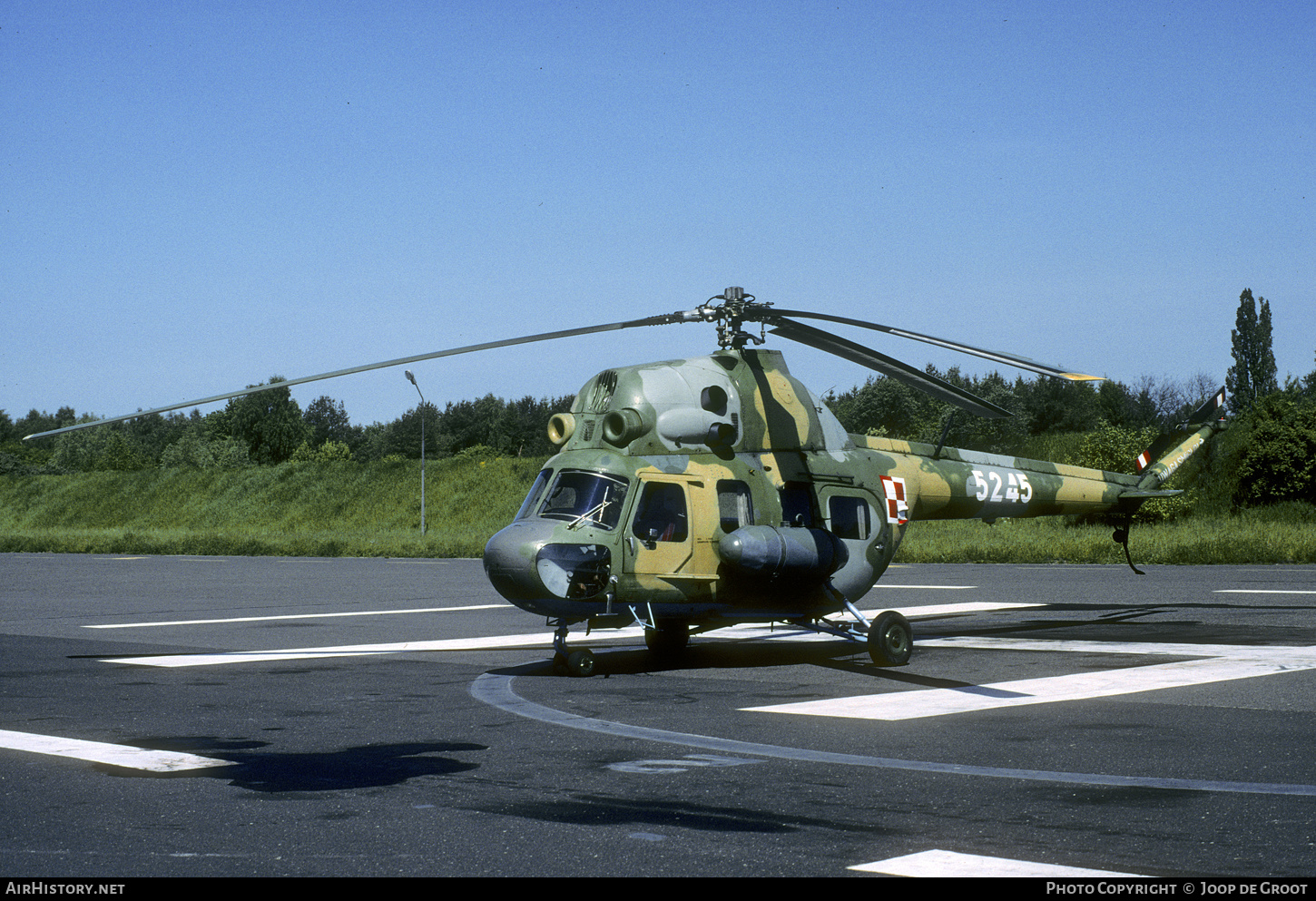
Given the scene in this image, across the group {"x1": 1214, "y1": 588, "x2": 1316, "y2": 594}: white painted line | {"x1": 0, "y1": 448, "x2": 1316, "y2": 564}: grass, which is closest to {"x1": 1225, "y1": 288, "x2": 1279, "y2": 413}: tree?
{"x1": 0, "y1": 448, "x2": 1316, "y2": 564}: grass

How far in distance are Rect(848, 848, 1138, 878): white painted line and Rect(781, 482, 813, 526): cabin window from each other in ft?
26.8

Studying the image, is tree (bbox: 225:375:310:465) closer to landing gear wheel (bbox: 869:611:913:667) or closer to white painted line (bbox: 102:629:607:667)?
white painted line (bbox: 102:629:607:667)

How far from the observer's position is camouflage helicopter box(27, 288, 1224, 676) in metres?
12.1

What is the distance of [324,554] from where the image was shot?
50281 mm

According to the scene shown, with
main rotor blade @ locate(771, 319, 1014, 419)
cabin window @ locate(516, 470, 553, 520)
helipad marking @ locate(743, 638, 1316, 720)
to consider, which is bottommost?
helipad marking @ locate(743, 638, 1316, 720)

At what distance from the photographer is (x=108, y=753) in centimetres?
841

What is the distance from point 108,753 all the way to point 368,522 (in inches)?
2924

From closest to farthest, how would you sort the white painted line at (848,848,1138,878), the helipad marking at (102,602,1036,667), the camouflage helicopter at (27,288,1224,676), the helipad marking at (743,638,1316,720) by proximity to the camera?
the white painted line at (848,848,1138,878) → the helipad marking at (743,638,1316,720) → the camouflage helicopter at (27,288,1224,676) → the helipad marking at (102,602,1036,667)

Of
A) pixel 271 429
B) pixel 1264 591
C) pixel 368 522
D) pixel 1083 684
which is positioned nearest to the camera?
pixel 1083 684

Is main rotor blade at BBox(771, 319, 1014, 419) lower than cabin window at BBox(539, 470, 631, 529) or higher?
higher

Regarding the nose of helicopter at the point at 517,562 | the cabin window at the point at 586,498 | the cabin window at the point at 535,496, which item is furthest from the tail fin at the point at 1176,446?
the nose of helicopter at the point at 517,562

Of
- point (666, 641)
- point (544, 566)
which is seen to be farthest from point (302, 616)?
point (544, 566)

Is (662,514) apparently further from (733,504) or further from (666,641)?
(666,641)

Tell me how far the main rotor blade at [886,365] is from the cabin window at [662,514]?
87.9 inches
